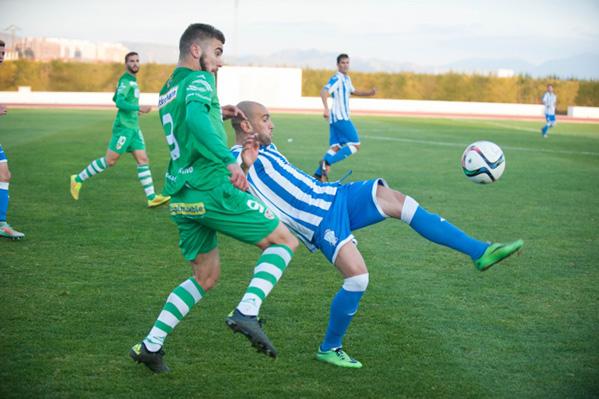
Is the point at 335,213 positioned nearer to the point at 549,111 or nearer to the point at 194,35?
the point at 194,35

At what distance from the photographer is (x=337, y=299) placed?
4.81 m

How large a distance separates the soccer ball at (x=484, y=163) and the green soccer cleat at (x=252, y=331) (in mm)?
3080

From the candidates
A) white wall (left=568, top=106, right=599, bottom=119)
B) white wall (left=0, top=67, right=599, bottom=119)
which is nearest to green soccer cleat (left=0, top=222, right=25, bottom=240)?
white wall (left=0, top=67, right=599, bottom=119)

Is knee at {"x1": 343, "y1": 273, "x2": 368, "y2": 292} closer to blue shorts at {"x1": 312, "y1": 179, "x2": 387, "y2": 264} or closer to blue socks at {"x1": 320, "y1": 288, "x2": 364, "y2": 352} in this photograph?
blue socks at {"x1": 320, "y1": 288, "x2": 364, "y2": 352}

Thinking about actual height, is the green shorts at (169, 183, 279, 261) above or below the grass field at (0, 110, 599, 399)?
above

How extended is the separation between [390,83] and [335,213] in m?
57.2

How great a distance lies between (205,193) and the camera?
4.29 m

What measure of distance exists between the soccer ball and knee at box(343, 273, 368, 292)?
7.07 feet

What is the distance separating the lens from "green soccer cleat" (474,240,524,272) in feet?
15.0

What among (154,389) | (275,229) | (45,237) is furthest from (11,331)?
(45,237)

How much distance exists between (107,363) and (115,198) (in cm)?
720

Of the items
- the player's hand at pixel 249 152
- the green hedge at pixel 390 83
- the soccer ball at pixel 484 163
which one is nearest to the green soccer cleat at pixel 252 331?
the player's hand at pixel 249 152

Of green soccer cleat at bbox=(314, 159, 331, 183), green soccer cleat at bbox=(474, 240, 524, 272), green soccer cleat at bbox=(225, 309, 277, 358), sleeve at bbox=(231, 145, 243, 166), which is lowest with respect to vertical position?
green soccer cleat at bbox=(314, 159, 331, 183)

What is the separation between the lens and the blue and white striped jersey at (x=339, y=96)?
52.5 feet
